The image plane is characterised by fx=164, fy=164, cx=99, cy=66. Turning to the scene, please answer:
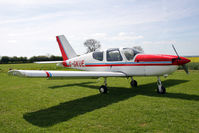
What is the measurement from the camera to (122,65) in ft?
29.6

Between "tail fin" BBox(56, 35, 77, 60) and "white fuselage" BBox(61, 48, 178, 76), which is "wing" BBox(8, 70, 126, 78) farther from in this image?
"tail fin" BBox(56, 35, 77, 60)

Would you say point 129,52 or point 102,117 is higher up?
point 129,52

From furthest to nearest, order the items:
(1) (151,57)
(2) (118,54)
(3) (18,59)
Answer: (3) (18,59)
(2) (118,54)
(1) (151,57)

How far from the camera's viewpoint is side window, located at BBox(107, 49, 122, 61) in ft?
30.3

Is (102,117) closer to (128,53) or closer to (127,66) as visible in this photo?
(127,66)

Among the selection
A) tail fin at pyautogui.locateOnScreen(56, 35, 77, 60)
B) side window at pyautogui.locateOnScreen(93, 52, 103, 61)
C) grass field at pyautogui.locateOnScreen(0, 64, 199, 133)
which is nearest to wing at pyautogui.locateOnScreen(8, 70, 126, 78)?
grass field at pyautogui.locateOnScreen(0, 64, 199, 133)

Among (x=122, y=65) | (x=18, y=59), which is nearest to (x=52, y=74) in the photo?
(x=122, y=65)

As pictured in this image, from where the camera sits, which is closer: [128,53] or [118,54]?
[128,53]

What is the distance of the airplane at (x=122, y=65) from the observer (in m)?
7.23

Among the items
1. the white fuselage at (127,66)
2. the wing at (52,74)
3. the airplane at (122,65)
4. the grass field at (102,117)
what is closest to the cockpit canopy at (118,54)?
the airplane at (122,65)

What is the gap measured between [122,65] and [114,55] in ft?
2.67

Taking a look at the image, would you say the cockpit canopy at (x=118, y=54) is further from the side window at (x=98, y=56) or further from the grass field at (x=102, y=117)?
the grass field at (x=102, y=117)

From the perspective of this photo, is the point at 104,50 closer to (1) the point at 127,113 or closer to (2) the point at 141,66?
(2) the point at 141,66

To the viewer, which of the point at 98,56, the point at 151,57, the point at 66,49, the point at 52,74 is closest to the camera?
the point at 52,74
